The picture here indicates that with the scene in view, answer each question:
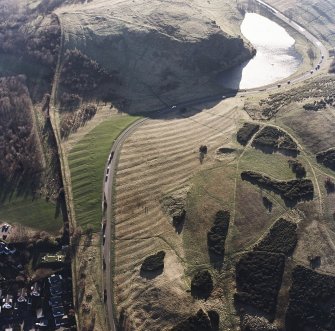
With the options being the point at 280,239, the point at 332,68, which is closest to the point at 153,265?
the point at 280,239

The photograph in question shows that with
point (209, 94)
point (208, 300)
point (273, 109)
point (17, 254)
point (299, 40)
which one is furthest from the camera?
point (299, 40)

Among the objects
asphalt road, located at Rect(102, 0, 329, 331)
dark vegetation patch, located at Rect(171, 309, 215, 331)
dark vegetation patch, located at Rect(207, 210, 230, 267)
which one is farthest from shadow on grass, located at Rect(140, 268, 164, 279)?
dark vegetation patch, located at Rect(171, 309, 215, 331)

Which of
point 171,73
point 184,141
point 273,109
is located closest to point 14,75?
point 171,73

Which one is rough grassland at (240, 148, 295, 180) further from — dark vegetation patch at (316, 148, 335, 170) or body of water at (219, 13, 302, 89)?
body of water at (219, 13, 302, 89)

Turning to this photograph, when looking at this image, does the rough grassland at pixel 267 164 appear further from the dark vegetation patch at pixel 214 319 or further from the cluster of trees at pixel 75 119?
the cluster of trees at pixel 75 119

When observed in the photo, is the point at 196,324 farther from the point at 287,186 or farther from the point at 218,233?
the point at 287,186

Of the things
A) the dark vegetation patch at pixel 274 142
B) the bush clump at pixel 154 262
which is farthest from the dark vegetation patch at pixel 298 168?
the bush clump at pixel 154 262

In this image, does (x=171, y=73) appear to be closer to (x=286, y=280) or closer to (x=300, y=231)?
(x=300, y=231)
